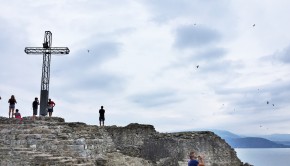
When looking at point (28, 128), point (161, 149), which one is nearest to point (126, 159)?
point (161, 149)

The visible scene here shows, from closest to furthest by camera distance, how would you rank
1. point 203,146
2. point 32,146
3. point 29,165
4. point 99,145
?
point 29,165, point 32,146, point 99,145, point 203,146

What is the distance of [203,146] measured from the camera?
29656mm

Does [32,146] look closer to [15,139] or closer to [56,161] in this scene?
[15,139]

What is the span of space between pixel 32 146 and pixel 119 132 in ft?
26.4

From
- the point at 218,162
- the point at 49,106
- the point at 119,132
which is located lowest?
the point at 218,162

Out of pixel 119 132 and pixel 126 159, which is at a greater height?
pixel 119 132

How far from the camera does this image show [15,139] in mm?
20328

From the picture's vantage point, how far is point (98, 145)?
23953 mm

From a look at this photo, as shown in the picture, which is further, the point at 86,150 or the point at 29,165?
the point at 86,150

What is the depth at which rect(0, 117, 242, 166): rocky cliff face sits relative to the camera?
17.7 metres

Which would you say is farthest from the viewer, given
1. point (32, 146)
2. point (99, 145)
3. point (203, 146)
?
point (203, 146)

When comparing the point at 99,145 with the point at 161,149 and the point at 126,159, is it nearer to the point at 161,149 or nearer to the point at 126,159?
the point at 126,159

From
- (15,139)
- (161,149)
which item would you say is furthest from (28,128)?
(161,149)

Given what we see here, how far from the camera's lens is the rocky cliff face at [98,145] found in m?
17.7
